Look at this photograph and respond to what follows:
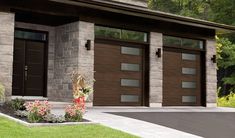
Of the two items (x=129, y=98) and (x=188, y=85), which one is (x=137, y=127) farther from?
(x=188, y=85)

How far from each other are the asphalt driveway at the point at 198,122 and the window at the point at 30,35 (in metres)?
5.81

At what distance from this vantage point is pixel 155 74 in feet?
65.6

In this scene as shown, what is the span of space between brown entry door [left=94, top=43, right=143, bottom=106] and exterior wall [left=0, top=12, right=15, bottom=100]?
397 cm

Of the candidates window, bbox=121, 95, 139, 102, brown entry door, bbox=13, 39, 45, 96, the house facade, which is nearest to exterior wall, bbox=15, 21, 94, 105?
the house facade

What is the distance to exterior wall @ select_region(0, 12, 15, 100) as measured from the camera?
15.6m

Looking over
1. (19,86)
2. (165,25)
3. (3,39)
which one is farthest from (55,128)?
(165,25)

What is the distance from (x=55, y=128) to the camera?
11.3 metres

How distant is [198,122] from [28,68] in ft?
25.6

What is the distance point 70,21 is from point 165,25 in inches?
202

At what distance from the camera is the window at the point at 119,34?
18562 millimetres

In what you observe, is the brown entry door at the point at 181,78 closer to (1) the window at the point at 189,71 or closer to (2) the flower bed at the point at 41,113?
(1) the window at the point at 189,71

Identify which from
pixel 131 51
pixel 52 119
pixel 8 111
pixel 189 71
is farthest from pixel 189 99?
pixel 52 119

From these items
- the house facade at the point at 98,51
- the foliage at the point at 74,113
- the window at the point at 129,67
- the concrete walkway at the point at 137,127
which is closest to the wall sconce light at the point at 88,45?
the house facade at the point at 98,51

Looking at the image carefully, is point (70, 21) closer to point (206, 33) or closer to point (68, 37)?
point (68, 37)
